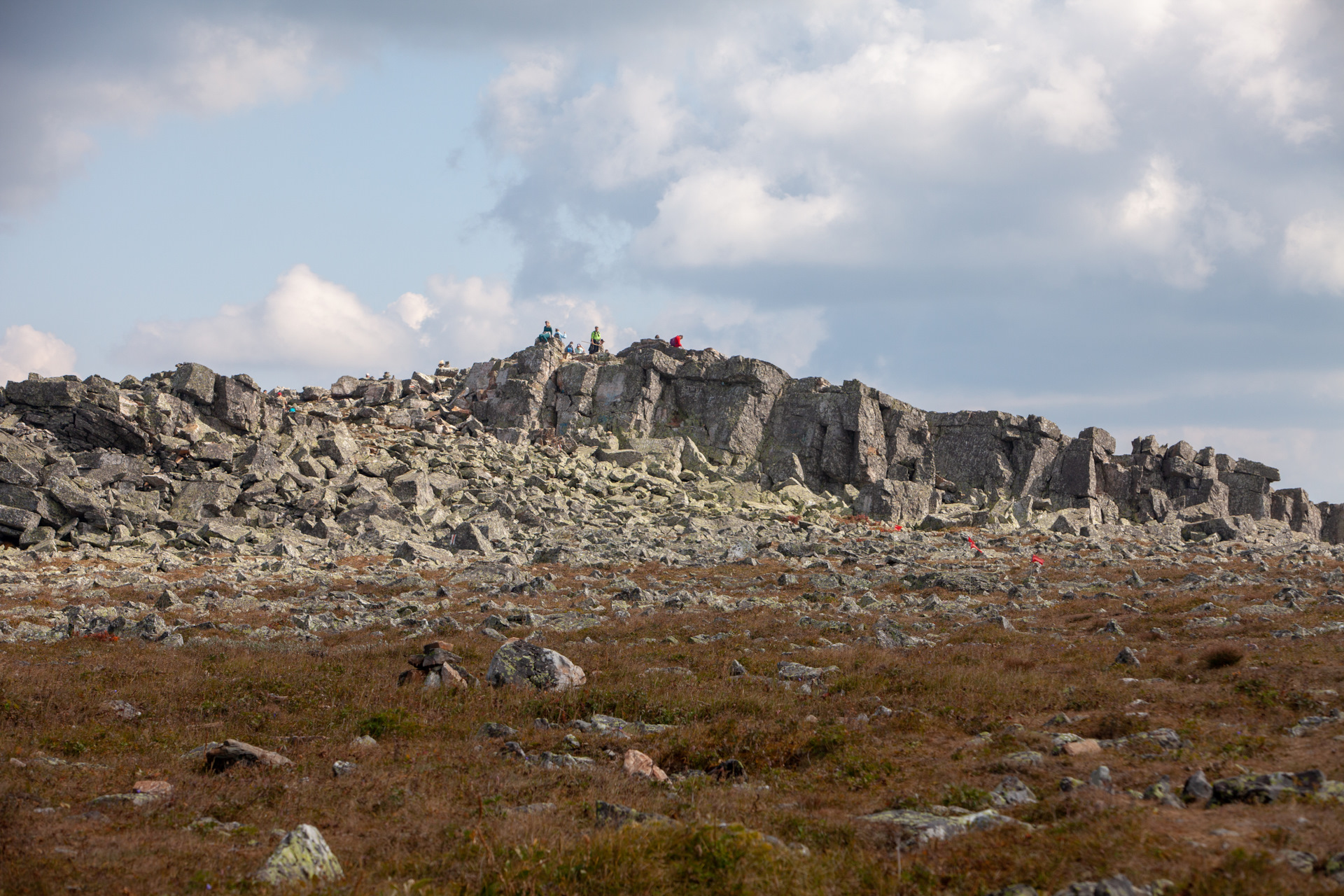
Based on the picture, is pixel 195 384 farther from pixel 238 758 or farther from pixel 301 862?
pixel 301 862

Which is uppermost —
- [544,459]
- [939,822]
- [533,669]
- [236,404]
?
[236,404]

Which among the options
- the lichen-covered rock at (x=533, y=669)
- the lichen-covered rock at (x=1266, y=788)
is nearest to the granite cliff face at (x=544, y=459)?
the lichen-covered rock at (x=533, y=669)

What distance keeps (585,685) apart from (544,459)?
142 feet

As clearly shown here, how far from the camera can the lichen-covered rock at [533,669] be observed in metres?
17.1

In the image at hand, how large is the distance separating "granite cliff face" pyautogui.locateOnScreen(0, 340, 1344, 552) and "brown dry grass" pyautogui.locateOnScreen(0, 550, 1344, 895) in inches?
878

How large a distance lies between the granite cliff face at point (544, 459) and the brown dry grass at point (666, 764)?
2230 cm

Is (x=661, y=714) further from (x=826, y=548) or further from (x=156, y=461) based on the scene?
(x=156, y=461)

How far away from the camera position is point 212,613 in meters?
25.5

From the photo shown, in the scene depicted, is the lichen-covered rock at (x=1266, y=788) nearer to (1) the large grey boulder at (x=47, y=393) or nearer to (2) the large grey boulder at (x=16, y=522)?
(2) the large grey boulder at (x=16, y=522)

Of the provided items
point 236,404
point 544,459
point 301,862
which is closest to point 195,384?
point 236,404

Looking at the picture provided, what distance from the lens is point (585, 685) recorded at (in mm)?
17094

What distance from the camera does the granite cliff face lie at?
137 feet

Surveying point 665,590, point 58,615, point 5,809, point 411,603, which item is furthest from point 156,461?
point 5,809

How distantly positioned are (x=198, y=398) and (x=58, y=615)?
2903 centimetres
